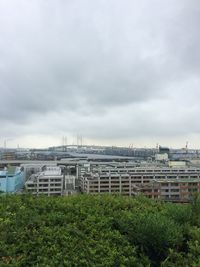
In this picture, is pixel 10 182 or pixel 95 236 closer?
pixel 95 236

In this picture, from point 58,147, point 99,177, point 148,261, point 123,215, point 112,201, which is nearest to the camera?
point 148,261

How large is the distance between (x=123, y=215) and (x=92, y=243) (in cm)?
70

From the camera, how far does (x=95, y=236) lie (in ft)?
9.45

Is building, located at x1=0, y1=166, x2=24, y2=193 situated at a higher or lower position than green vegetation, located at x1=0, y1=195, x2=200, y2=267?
lower

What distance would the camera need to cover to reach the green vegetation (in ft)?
8.18

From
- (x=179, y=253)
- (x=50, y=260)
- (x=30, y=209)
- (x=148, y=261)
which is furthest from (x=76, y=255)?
(x=30, y=209)

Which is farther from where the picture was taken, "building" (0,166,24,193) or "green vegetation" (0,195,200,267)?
"building" (0,166,24,193)

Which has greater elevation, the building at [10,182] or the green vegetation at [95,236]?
the green vegetation at [95,236]

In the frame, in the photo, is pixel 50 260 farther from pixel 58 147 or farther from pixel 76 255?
pixel 58 147

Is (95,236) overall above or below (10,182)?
above

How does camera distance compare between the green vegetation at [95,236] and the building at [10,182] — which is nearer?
A: the green vegetation at [95,236]

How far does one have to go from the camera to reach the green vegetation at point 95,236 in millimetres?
2492

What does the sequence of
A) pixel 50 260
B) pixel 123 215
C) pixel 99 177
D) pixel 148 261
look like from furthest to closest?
pixel 99 177
pixel 123 215
pixel 148 261
pixel 50 260

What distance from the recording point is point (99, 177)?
113ft
